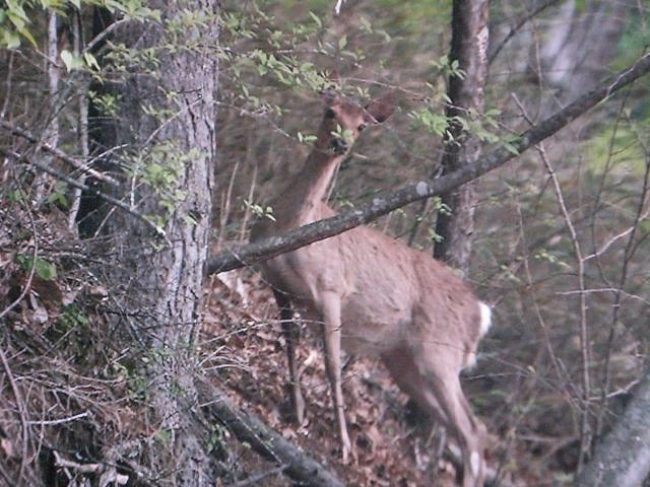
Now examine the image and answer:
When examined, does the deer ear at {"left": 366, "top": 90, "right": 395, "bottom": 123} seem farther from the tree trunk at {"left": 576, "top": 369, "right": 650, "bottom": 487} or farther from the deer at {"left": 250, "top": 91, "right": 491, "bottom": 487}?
the tree trunk at {"left": 576, "top": 369, "right": 650, "bottom": 487}

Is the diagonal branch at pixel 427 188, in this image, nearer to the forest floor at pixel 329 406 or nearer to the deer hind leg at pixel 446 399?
the forest floor at pixel 329 406

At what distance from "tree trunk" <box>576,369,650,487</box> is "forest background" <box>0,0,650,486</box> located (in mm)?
12

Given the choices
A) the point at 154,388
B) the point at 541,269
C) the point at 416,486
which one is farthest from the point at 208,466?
the point at 541,269

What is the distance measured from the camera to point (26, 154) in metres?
5.68

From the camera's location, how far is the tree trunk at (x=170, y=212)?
6.10m

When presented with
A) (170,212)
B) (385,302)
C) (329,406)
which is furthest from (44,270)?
(385,302)

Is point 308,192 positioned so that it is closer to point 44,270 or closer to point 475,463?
point 475,463

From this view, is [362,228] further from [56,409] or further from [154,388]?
[56,409]

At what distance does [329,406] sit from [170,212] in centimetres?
371

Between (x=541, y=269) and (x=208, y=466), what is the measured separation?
5.06 metres

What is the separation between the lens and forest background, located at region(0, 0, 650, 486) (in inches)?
225

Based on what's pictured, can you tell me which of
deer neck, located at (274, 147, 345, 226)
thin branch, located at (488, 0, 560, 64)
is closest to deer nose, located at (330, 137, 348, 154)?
deer neck, located at (274, 147, 345, 226)

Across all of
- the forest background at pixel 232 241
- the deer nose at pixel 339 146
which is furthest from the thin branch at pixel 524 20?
the deer nose at pixel 339 146

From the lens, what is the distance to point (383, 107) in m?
8.70
